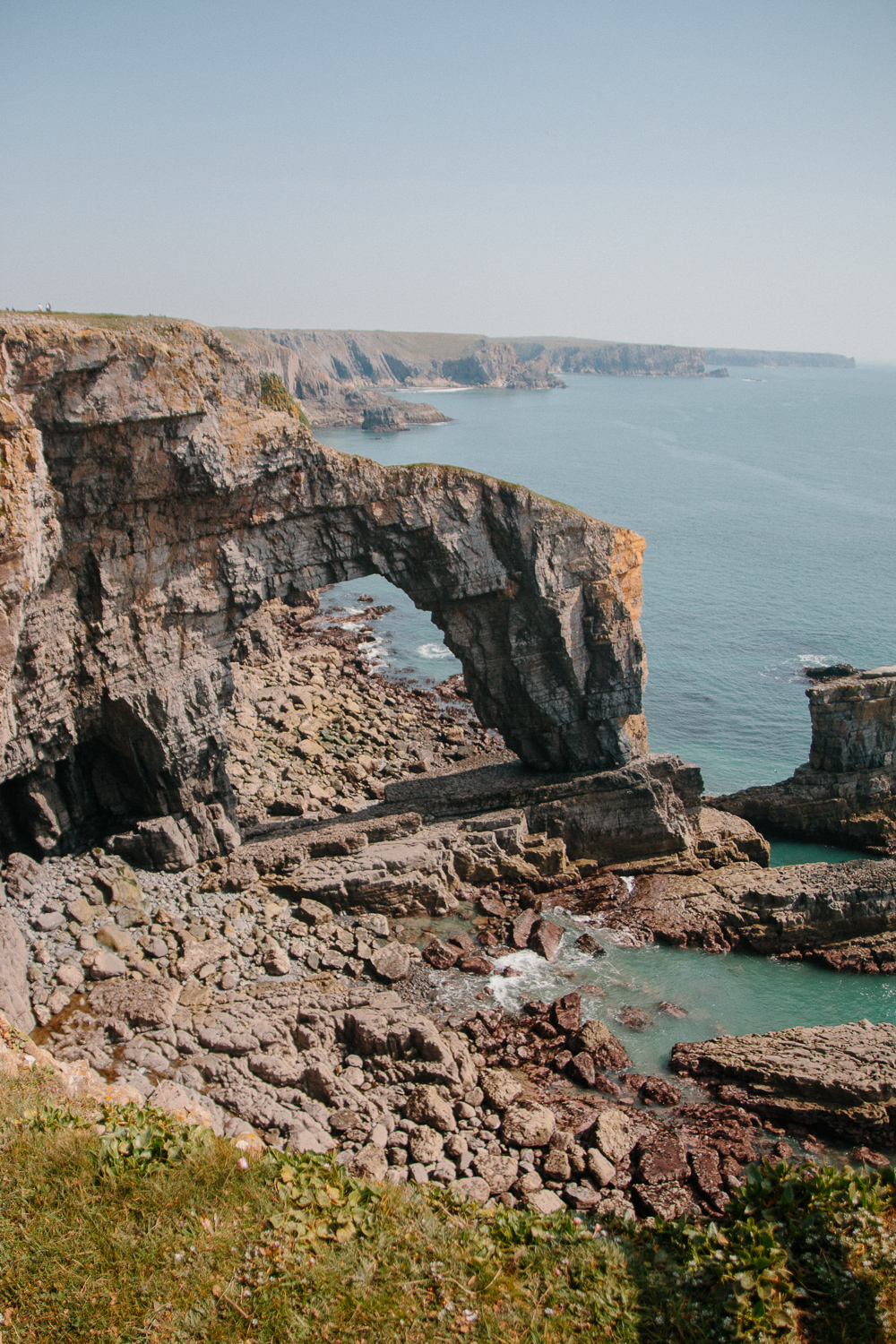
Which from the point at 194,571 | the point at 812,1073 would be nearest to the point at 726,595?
the point at 812,1073

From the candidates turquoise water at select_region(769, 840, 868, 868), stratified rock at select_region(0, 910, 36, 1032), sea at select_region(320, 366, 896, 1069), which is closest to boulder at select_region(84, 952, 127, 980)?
stratified rock at select_region(0, 910, 36, 1032)

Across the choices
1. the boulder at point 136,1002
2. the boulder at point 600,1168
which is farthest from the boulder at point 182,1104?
the boulder at point 600,1168

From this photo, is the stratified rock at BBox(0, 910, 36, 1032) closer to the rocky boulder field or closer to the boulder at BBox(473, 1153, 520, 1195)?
the rocky boulder field

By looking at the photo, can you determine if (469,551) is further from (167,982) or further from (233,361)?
(167,982)

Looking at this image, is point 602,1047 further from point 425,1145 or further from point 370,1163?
point 370,1163

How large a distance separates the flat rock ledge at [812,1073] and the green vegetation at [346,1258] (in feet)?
15.7

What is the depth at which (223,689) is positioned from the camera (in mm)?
25297

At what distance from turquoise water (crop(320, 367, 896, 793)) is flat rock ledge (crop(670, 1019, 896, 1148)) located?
58.0ft

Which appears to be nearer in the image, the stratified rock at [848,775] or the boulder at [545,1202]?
the boulder at [545,1202]

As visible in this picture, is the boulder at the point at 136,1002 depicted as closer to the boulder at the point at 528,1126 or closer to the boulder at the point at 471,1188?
the boulder at the point at 471,1188

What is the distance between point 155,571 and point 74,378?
553cm

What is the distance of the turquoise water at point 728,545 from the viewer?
45.8 m

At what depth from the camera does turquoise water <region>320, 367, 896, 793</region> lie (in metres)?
45.8

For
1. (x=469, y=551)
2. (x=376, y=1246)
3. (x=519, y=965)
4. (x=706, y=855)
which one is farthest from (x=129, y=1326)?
(x=706, y=855)
